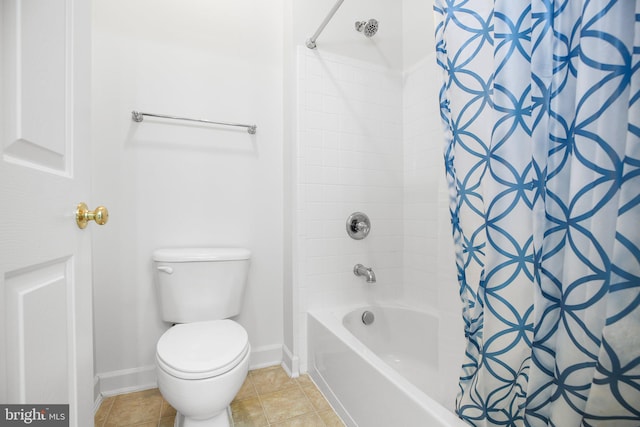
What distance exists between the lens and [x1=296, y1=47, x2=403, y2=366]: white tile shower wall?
1.62m

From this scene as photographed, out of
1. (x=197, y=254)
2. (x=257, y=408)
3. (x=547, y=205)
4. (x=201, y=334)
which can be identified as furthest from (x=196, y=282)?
(x=547, y=205)

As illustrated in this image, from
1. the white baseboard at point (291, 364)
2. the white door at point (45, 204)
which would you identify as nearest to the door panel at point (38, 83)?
the white door at point (45, 204)

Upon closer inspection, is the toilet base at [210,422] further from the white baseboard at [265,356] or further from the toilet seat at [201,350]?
the white baseboard at [265,356]

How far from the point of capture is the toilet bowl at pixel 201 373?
954 millimetres

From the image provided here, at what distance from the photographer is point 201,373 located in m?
0.95

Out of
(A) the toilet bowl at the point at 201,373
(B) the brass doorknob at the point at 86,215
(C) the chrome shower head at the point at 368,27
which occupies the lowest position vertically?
(A) the toilet bowl at the point at 201,373

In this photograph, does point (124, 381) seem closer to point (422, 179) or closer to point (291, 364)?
point (291, 364)

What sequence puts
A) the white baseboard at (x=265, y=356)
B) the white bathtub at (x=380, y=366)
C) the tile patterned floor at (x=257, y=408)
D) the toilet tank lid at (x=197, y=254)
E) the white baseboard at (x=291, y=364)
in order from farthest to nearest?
the white baseboard at (x=265, y=356), the white baseboard at (x=291, y=364), the toilet tank lid at (x=197, y=254), the tile patterned floor at (x=257, y=408), the white bathtub at (x=380, y=366)

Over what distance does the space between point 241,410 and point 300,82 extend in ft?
5.67

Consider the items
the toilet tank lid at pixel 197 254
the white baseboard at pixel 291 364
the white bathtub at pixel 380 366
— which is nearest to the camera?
the white bathtub at pixel 380 366

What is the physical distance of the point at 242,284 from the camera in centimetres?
148

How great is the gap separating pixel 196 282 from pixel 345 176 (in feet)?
3.33

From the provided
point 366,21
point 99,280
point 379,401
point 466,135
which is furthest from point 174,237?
point 366,21

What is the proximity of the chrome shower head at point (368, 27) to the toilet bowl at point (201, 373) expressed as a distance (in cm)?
180
